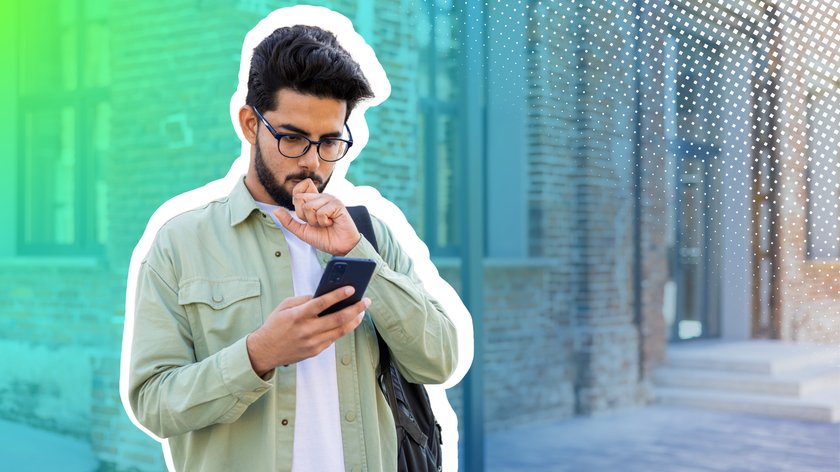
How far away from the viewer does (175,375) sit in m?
1.61

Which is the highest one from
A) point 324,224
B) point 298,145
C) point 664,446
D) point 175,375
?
point 298,145

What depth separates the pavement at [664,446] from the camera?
7074mm

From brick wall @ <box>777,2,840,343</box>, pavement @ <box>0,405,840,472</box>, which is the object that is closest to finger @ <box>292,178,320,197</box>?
pavement @ <box>0,405,840,472</box>

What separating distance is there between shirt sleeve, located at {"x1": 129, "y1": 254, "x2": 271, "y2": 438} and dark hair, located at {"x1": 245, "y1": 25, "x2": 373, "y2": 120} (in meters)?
0.43

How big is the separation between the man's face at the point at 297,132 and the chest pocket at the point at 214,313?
23cm

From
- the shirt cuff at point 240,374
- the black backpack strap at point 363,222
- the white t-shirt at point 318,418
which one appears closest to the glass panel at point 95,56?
the black backpack strap at point 363,222

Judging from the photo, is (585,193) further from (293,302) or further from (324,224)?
(293,302)

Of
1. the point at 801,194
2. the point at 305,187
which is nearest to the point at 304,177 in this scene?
the point at 305,187

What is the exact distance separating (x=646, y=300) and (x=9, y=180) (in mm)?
6151

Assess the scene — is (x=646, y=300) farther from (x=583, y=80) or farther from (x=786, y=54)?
(x=786, y=54)

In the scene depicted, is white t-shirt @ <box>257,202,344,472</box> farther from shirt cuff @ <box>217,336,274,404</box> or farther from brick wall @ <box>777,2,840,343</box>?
brick wall @ <box>777,2,840,343</box>

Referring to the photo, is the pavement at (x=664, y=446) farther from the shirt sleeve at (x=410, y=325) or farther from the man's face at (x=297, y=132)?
the man's face at (x=297, y=132)

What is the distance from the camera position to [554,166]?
8203 mm

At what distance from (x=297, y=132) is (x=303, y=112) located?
4 cm
